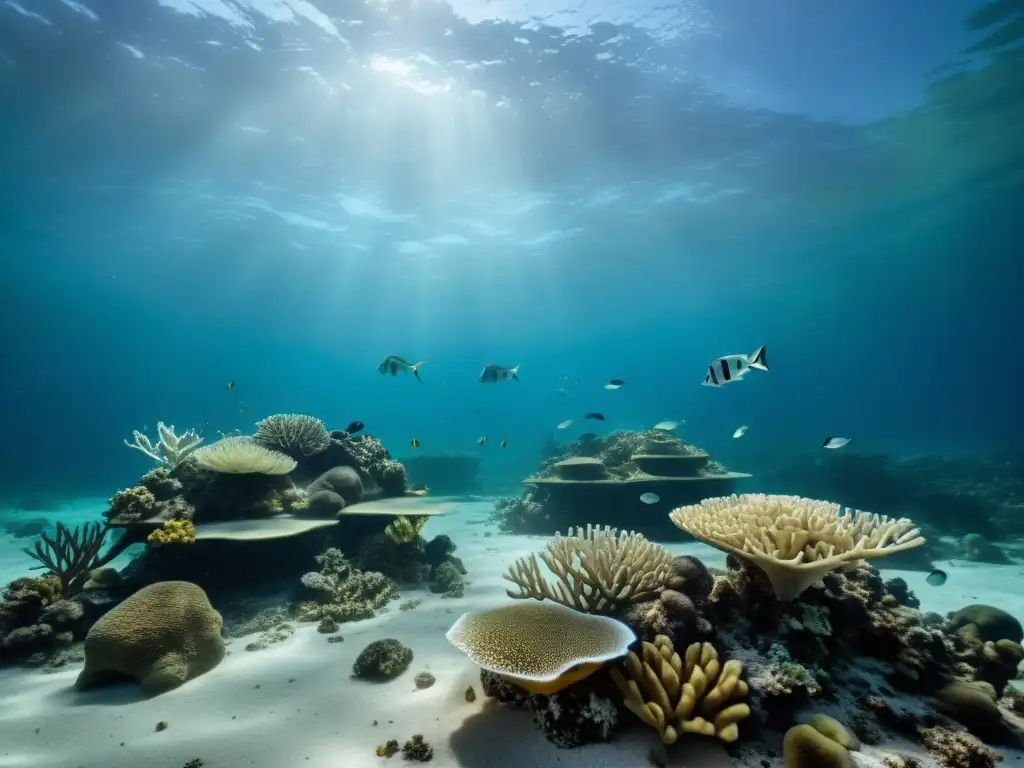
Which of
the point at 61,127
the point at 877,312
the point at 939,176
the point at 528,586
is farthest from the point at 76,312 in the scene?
the point at 877,312

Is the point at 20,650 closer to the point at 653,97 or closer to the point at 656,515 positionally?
the point at 656,515

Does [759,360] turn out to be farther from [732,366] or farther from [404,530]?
[404,530]

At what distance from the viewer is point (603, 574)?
4195 mm

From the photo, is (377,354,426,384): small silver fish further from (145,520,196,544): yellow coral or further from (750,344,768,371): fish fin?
(750,344,768,371): fish fin

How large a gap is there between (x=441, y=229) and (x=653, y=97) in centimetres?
1841

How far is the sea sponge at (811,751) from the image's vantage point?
266 cm

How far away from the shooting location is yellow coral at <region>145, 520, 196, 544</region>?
5.97 m

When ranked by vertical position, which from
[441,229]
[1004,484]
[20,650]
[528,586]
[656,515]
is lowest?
[1004,484]

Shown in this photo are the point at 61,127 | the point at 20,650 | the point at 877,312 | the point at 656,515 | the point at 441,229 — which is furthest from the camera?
the point at 877,312

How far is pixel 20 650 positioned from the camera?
5.18m

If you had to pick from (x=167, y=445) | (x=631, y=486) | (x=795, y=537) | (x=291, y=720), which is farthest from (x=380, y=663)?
(x=631, y=486)

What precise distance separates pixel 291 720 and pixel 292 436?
582 centimetres

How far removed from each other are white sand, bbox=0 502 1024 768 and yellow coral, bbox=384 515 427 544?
198cm

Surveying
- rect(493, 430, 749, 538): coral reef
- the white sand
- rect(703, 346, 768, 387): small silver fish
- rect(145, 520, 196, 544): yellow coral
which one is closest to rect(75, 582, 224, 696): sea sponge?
the white sand
